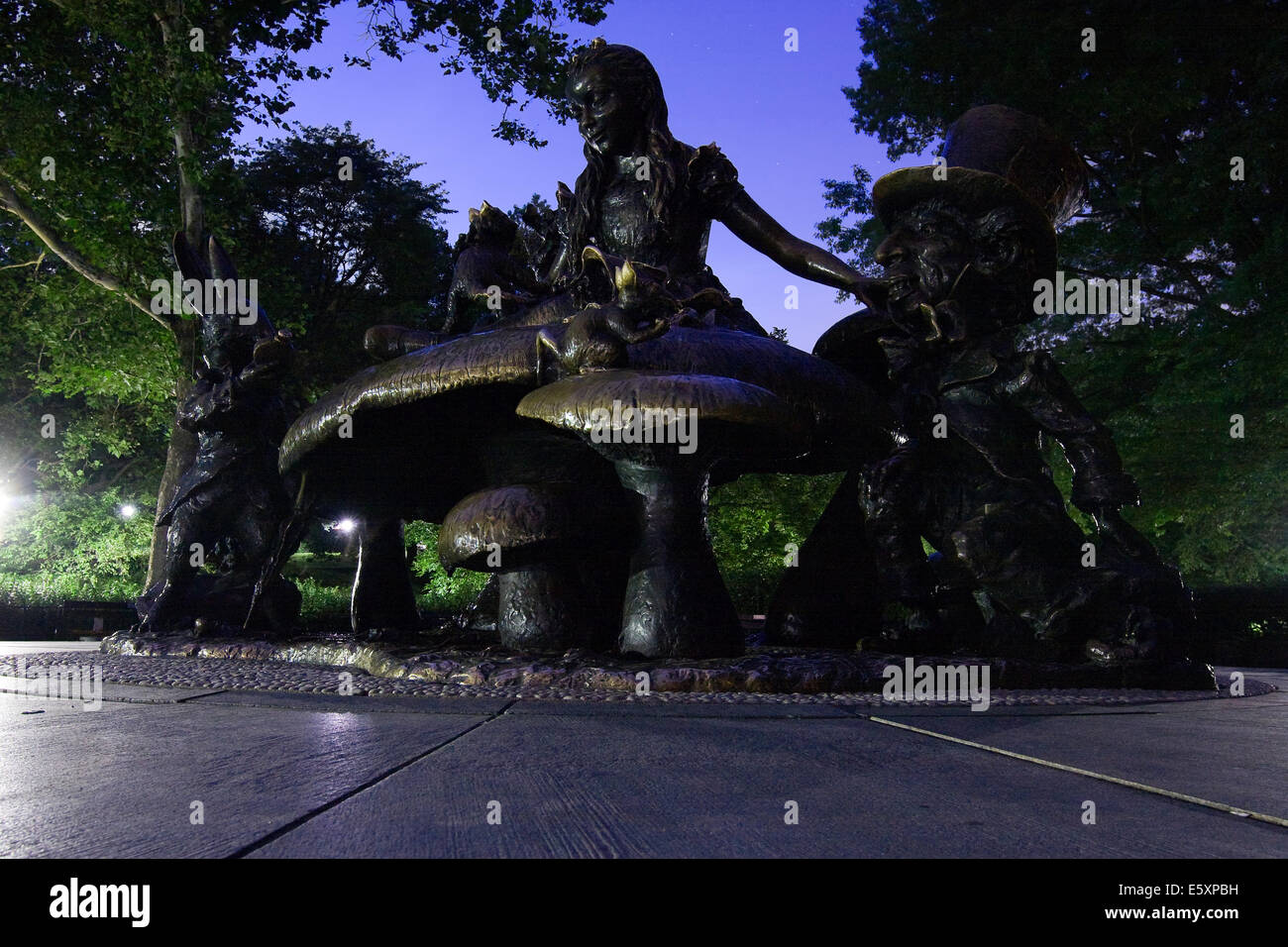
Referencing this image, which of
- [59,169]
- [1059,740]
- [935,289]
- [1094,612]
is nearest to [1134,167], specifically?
[935,289]

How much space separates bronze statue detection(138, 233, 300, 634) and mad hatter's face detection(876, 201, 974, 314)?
386 cm

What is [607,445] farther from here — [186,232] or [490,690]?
[186,232]

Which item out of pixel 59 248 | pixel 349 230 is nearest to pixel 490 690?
pixel 59 248

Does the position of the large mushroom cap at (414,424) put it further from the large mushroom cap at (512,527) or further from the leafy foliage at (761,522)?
the leafy foliage at (761,522)

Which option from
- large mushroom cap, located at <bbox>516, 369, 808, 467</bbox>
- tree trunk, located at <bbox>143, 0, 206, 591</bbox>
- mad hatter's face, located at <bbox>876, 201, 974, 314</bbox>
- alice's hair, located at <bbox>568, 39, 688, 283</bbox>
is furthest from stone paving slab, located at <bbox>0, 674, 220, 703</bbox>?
tree trunk, located at <bbox>143, 0, 206, 591</bbox>

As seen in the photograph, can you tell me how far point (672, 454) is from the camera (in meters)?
3.61

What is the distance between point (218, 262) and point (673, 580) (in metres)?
4.55

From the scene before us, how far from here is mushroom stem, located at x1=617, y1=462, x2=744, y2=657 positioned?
359 centimetres

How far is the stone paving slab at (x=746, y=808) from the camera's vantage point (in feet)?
3.96

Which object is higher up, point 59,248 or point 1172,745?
point 59,248

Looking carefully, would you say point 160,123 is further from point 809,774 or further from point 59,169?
point 809,774

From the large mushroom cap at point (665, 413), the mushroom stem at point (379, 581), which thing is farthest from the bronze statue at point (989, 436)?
the mushroom stem at point (379, 581)

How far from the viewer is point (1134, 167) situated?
1249cm
